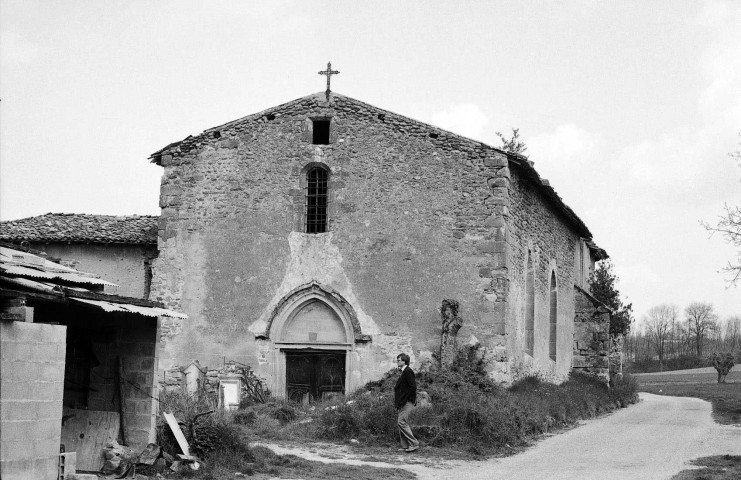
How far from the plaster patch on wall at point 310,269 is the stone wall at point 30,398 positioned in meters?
10.5

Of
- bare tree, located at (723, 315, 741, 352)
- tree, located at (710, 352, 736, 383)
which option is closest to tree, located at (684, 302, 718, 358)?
bare tree, located at (723, 315, 741, 352)

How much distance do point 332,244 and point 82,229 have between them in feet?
21.5

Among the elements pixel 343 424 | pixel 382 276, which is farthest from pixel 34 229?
pixel 343 424

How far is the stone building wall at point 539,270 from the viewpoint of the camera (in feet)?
69.2

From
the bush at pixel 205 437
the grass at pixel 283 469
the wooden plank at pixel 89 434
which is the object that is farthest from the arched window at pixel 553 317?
the wooden plank at pixel 89 434

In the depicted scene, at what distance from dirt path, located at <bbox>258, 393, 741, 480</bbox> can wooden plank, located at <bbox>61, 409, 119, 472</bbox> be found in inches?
123

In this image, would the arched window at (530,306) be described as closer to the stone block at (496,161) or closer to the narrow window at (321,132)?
the stone block at (496,161)

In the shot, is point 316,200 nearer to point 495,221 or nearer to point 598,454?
point 495,221

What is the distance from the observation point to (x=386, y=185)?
2083 centimetres

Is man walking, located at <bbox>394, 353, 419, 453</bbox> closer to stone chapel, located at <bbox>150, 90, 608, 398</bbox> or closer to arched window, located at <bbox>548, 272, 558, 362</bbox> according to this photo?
stone chapel, located at <bbox>150, 90, 608, 398</bbox>

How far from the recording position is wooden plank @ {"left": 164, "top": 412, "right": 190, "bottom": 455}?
1229 cm

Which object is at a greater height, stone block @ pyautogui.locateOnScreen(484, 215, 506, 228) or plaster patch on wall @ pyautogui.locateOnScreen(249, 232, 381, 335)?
stone block @ pyautogui.locateOnScreen(484, 215, 506, 228)

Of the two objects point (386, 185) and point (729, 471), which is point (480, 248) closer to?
point (386, 185)

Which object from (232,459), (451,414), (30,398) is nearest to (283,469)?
(232,459)
